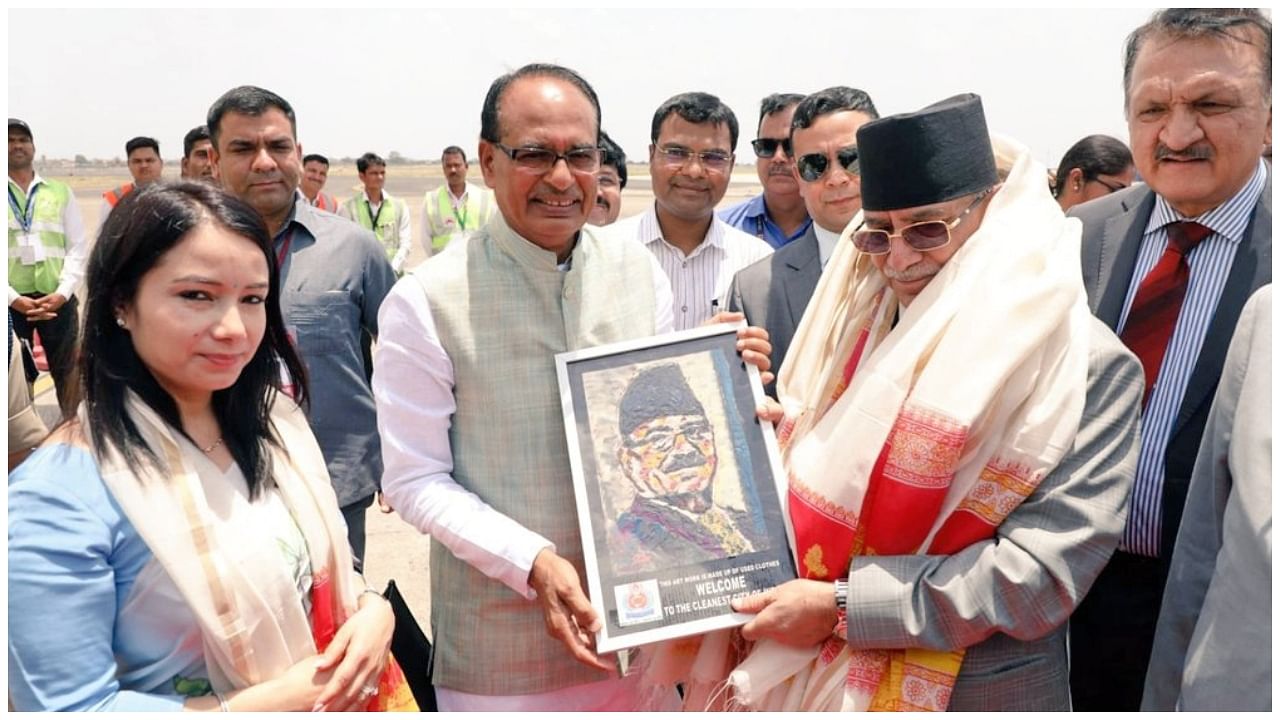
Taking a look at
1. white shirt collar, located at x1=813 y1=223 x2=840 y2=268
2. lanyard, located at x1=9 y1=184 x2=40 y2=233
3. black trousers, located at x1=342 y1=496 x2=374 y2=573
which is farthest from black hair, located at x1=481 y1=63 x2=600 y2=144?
lanyard, located at x1=9 y1=184 x2=40 y2=233

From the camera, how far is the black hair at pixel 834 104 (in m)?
3.86

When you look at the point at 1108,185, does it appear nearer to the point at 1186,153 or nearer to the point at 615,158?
the point at 615,158

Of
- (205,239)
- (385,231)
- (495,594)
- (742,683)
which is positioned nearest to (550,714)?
(495,594)

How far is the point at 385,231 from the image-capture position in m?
13.8

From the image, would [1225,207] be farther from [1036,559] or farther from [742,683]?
[742,683]

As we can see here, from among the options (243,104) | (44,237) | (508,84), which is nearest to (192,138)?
(44,237)

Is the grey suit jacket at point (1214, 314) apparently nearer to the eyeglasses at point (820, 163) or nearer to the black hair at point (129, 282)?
the eyeglasses at point (820, 163)

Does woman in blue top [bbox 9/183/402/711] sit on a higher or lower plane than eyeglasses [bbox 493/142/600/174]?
lower

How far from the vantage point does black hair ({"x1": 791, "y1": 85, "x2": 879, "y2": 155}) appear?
3855mm

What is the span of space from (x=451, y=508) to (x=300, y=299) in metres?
1.94

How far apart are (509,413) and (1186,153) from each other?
6.86ft

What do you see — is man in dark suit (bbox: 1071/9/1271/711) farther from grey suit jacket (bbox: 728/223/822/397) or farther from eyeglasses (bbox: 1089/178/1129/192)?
eyeglasses (bbox: 1089/178/1129/192)

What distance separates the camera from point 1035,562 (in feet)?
7.16

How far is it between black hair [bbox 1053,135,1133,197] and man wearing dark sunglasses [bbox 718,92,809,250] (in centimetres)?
225
